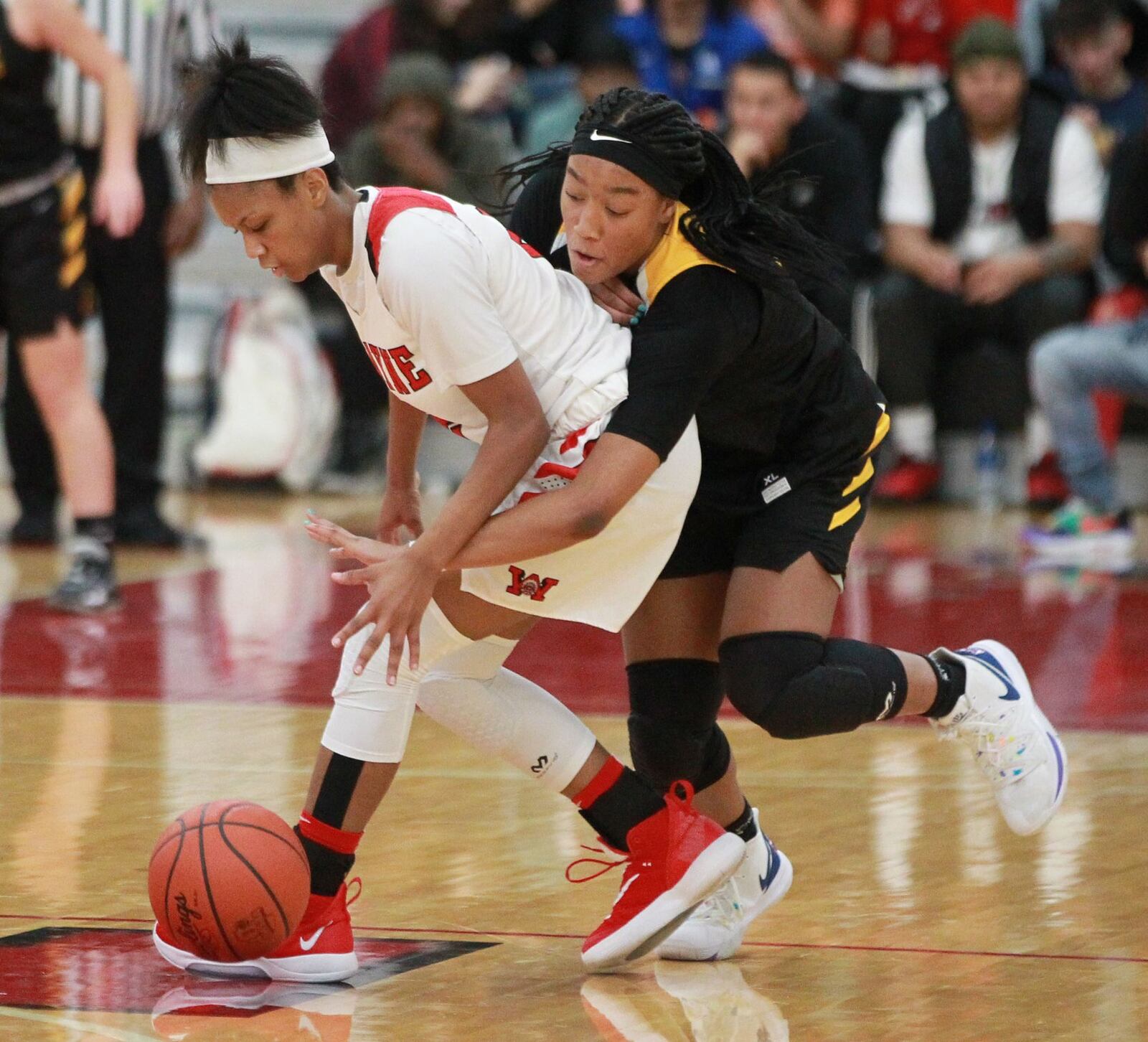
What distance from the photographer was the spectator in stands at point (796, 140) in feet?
28.9

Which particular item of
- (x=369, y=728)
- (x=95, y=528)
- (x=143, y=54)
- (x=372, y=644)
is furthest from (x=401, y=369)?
(x=143, y=54)

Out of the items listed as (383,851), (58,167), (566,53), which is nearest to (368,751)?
(383,851)

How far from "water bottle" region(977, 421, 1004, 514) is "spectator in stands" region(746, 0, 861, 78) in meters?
1.80

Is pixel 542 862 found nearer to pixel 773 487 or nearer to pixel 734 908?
pixel 734 908

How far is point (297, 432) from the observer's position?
1007 centimetres

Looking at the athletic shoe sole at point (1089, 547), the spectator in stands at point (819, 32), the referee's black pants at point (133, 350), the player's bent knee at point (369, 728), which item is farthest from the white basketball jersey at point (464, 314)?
the spectator in stands at point (819, 32)

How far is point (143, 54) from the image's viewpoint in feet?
25.8

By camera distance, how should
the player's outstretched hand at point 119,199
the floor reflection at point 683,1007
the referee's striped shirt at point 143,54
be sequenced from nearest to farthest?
the floor reflection at point 683,1007 → the player's outstretched hand at point 119,199 → the referee's striped shirt at point 143,54

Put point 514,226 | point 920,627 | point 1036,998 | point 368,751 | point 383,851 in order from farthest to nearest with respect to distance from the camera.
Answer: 1. point 920,627
2. point 383,851
3. point 514,226
4. point 368,751
5. point 1036,998

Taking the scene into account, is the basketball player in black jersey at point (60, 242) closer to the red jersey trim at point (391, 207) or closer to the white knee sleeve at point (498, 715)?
the white knee sleeve at point (498, 715)

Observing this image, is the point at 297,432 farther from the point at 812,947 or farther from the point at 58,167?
the point at 812,947

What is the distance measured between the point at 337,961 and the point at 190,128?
129 centimetres

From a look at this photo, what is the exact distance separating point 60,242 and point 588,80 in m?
3.72

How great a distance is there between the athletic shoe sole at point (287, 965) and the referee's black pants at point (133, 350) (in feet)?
17.0
